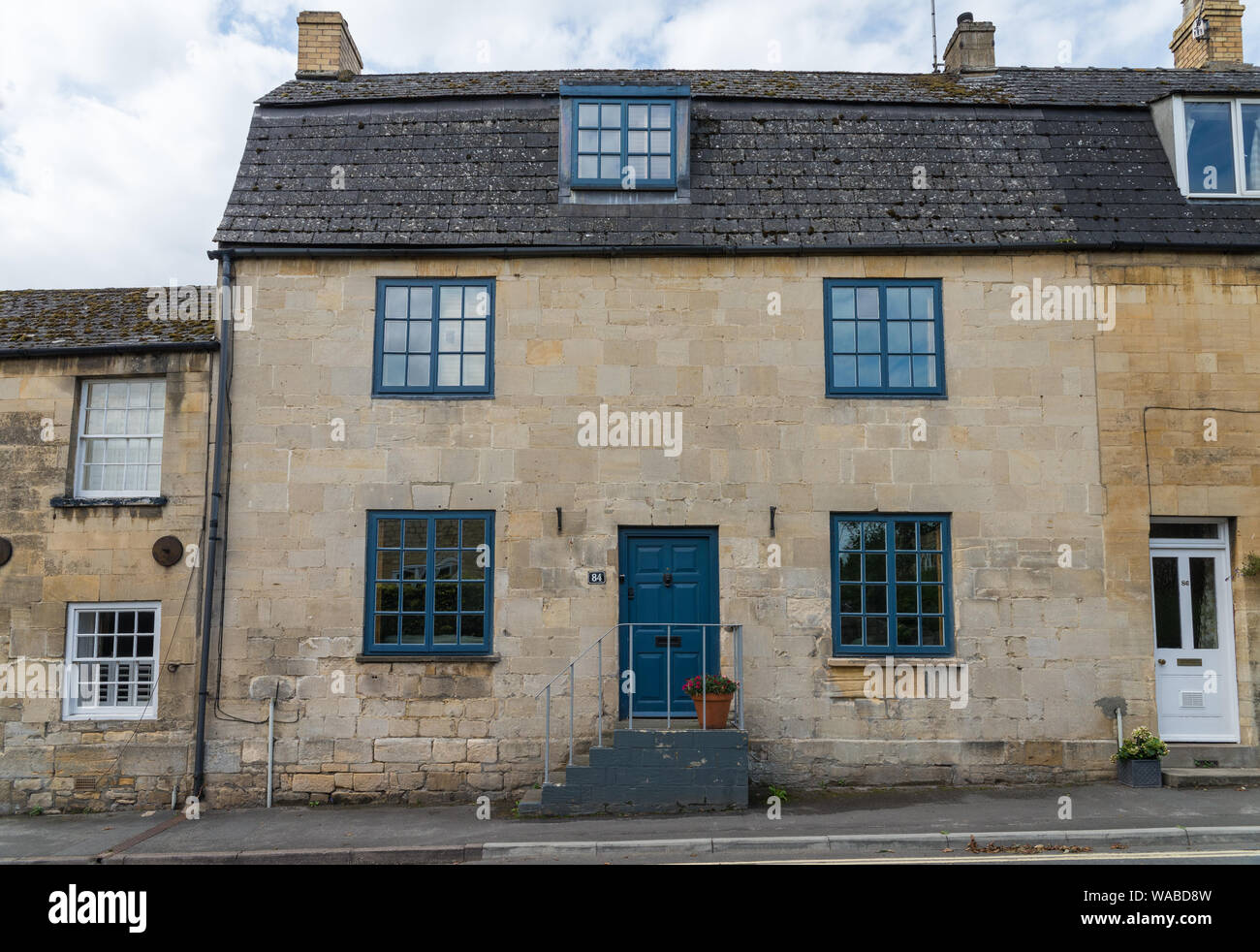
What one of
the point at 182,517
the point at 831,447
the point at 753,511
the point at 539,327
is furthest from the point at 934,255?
the point at 182,517

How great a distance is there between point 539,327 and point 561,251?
951 millimetres

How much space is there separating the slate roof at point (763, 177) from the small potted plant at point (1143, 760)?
5.74 m

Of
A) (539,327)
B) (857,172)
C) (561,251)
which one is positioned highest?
(857,172)

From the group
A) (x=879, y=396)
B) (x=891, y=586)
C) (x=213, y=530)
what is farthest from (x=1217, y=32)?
(x=213, y=530)

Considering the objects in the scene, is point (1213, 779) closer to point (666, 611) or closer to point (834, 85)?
point (666, 611)

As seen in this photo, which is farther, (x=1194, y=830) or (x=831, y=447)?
(x=831, y=447)

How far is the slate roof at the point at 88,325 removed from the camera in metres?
11.9

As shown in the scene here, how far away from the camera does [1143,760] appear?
1088cm

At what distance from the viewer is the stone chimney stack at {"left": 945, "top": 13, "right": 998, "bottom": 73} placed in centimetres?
1471

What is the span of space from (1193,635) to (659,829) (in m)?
6.93

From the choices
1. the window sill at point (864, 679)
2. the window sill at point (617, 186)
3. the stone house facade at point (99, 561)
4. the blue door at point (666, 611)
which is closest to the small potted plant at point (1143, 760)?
the window sill at point (864, 679)

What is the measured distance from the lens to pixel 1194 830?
8852 millimetres

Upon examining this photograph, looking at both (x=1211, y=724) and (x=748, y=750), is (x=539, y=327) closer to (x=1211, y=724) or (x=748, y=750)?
(x=748, y=750)

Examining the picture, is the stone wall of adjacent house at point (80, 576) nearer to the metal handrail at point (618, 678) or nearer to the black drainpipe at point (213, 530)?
the black drainpipe at point (213, 530)
